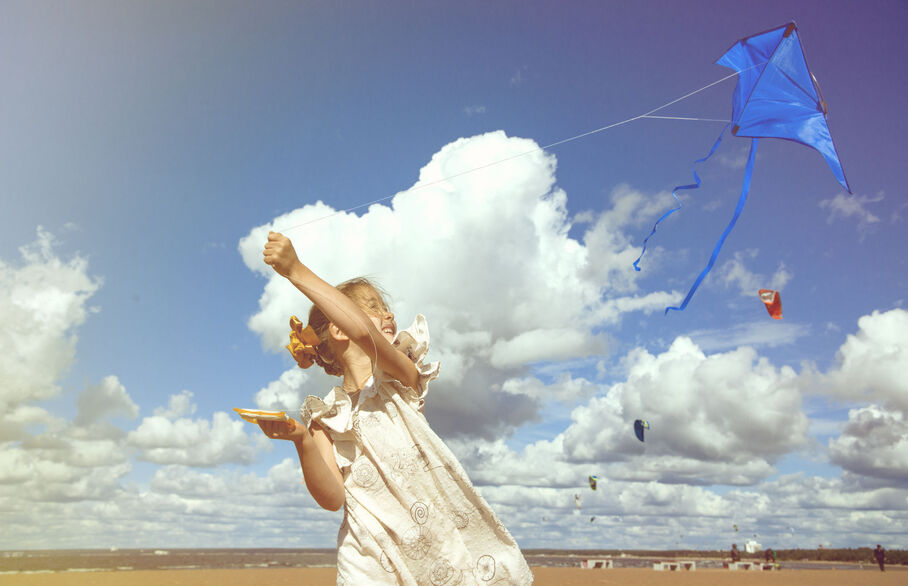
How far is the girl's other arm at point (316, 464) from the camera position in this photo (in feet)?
7.50

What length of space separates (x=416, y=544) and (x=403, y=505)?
0.50 ft

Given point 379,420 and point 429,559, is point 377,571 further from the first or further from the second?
point 379,420

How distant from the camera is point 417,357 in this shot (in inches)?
108

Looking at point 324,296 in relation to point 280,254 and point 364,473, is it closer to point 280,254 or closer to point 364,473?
point 280,254

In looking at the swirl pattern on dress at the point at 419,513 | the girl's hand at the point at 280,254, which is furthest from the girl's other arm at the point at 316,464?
the girl's hand at the point at 280,254

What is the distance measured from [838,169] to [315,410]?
12.0 ft

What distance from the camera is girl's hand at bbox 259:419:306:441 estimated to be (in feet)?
7.38

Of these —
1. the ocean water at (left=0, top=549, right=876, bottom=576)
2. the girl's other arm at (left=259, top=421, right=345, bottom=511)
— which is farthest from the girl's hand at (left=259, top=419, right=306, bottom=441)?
the ocean water at (left=0, top=549, right=876, bottom=576)

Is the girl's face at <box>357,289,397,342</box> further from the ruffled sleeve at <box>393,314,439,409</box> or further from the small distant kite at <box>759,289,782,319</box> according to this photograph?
the small distant kite at <box>759,289,782,319</box>

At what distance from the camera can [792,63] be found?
446cm

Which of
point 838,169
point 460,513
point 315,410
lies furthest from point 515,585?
point 838,169

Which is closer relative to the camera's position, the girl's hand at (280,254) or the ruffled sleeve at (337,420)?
the girl's hand at (280,254)

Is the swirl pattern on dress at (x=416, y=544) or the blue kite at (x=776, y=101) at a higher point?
the blue kite at (x=776, y=101)

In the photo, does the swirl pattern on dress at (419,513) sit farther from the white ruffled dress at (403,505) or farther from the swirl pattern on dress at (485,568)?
the swirl pattern on dress at (485,568)
